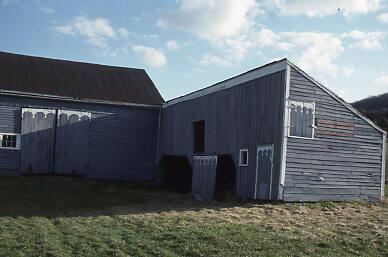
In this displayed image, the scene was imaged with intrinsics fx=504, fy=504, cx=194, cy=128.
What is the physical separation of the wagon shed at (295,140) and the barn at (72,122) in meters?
9.51

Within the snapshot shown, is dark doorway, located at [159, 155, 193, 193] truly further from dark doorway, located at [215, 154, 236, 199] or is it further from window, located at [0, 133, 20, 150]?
window, located at [0, 133, 20, 150]

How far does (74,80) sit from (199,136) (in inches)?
416

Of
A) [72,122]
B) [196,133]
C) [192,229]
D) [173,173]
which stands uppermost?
[72,122]

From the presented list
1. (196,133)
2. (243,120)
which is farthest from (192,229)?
(196,133)

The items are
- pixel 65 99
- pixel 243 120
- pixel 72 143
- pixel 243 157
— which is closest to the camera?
pixel 243 157

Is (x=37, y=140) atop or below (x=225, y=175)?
atop

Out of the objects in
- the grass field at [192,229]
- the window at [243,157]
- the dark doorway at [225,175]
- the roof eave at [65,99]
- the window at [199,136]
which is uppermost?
the roof eave at [65,99]

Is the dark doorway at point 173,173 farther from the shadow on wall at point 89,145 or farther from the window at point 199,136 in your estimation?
the window at point 199,136

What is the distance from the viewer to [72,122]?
29984 millimetres

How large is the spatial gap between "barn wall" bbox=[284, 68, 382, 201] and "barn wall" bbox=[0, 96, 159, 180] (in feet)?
46.4

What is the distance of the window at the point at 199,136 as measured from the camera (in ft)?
86.2

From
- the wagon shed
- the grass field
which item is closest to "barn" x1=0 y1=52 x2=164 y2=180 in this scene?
the grass field

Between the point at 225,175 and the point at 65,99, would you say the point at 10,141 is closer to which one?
the point at 65,99

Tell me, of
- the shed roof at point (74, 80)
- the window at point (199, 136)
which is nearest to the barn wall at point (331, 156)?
the window at point (199, 136)
